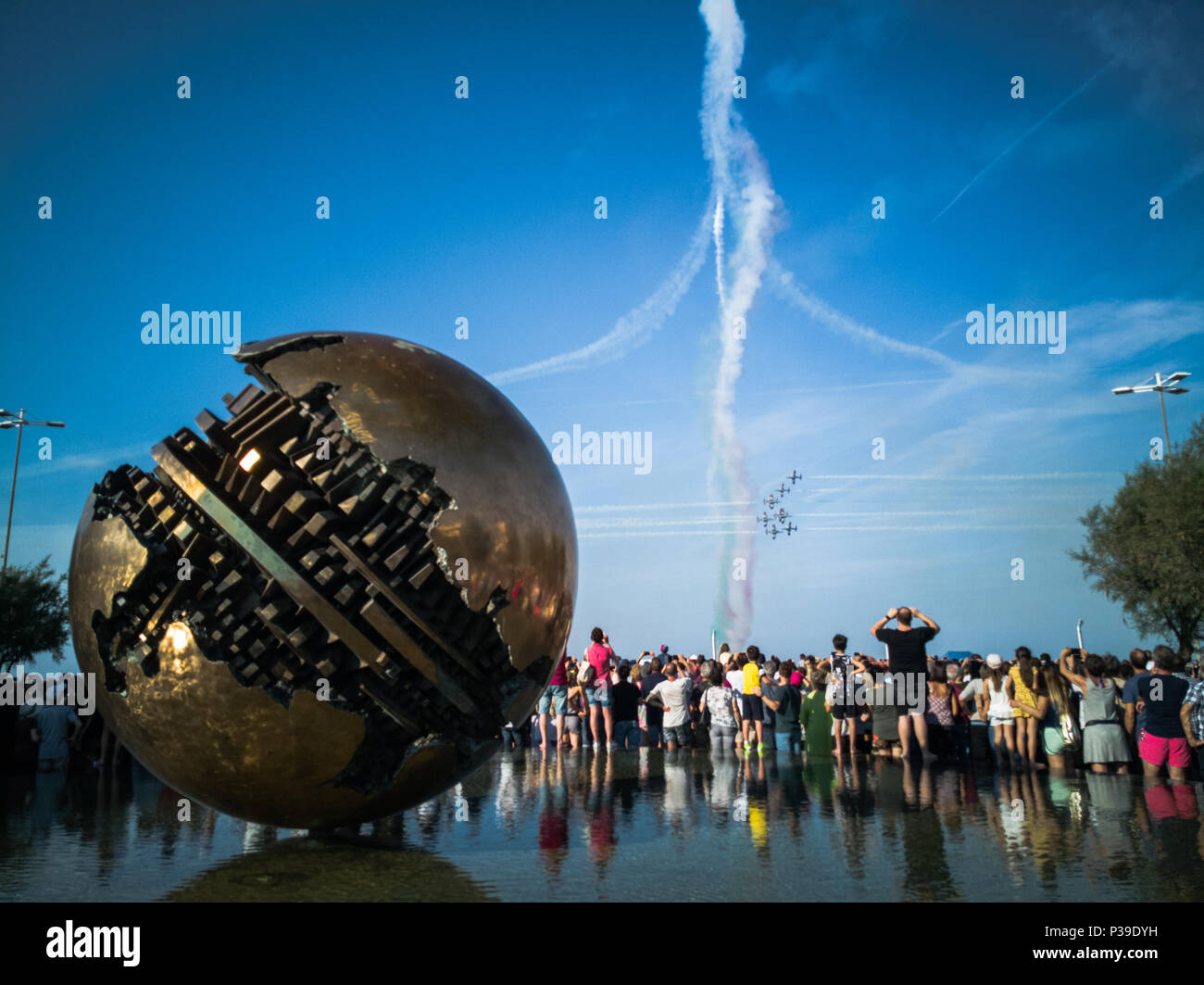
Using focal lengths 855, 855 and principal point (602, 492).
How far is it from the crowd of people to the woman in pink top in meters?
0.02

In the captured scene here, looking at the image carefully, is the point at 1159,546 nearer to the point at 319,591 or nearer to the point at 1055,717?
the point at 1055,717

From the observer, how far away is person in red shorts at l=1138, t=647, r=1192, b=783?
9.45 m

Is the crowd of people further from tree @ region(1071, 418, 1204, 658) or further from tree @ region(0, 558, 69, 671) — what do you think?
tree @ region(0, 558, 69, 671)

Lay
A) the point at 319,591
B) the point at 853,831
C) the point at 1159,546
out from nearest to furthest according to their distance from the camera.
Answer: the point at 319,591
the point at 853,831
the point at 1159,546

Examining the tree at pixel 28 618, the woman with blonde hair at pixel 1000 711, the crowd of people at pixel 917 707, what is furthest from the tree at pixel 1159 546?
the tree at pixel 28 618

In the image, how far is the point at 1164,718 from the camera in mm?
9672

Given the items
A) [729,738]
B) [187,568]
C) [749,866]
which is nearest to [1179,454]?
[729,738]

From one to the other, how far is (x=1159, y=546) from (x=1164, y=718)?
2482cm

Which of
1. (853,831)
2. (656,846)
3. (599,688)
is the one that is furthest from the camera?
(599,688)

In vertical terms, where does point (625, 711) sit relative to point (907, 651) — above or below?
below

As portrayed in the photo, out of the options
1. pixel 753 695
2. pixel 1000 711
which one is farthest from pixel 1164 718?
pixel 753 695

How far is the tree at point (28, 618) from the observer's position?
34750 mm

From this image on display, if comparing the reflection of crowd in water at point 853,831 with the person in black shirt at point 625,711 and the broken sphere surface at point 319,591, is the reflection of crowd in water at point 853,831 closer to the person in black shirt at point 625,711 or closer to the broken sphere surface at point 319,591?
the broken sphere surface at point 319,591
